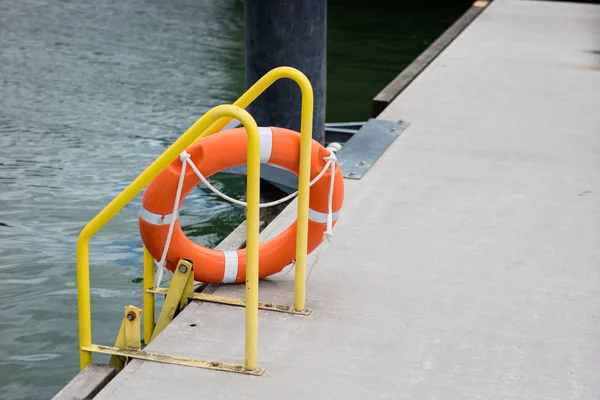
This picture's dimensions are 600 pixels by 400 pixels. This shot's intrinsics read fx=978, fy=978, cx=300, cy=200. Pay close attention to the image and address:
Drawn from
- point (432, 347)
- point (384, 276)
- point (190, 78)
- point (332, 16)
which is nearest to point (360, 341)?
point (432, 347)

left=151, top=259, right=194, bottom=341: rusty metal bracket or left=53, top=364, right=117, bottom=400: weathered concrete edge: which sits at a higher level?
left=151, top=259, right=194, bottom=341: rusty metal bracket

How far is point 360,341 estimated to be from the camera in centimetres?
331

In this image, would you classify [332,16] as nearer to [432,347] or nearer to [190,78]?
[190,78]

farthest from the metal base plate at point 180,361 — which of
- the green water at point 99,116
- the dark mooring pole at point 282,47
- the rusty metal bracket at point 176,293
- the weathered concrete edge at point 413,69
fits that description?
the weathered concrete edge at point 413,69

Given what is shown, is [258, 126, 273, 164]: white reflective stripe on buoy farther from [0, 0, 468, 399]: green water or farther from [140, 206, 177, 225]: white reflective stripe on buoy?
[0, 0, 468, 399]: green water

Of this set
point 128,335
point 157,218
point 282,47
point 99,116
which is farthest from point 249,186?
point 99,116

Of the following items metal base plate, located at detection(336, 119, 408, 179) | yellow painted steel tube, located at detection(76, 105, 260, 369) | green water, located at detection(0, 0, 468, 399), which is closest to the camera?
yellow painted steel tube, located at detection(76, 105, 260, 369)

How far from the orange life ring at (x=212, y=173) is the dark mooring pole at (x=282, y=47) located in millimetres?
1511

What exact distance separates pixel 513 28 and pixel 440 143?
5.50 meters

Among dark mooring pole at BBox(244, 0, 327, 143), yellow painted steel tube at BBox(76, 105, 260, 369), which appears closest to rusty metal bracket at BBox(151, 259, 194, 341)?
yellow painted steel tube at BBox(76, 105, 260, 369)

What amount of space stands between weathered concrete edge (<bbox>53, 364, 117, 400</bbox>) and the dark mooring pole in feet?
7.31

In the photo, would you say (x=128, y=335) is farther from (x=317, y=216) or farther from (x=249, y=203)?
(x=317, y=216)

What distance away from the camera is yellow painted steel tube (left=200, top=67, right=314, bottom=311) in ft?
10.6

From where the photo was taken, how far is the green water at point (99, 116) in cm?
484
